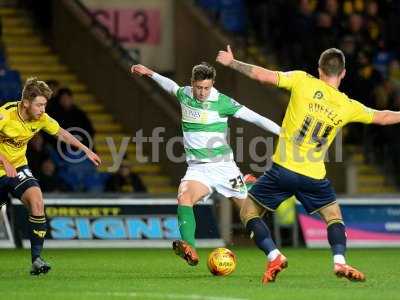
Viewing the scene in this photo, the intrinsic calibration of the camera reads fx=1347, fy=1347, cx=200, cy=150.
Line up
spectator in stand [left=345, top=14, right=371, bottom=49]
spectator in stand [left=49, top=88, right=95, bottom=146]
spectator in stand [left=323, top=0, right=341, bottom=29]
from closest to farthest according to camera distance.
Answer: spectator in stand [left=49, top=88, right=95, bottom=146] → spectator in stand [left=345, top=14, right=371, bottom=49] → spectator in stand [left=323, top=0, right=341, bottom=29]

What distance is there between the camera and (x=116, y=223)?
20109 millimetres

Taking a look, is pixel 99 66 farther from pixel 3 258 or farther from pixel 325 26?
pixel 3 258

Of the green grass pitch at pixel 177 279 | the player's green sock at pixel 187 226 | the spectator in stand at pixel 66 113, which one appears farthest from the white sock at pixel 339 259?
the spectator in stand at pixel 66 113

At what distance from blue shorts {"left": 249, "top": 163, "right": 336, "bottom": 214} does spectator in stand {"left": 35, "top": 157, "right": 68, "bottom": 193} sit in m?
8.57

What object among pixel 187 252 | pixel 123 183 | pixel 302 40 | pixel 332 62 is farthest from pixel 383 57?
pixel 332 62

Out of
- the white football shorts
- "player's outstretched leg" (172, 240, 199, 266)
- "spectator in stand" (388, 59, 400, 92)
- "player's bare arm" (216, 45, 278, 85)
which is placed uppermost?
"player's bare arm" (216, 45, 278, 85)

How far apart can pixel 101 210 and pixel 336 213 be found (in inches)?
307

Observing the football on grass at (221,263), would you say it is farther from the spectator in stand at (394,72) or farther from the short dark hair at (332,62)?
the spectator in stand at (394,72)

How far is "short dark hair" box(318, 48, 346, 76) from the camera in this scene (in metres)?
12.4

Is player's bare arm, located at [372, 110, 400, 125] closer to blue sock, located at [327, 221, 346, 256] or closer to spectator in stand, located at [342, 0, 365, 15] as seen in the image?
blue sock, located at [327, 221, 346, 256]

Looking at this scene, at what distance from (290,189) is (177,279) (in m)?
1.55

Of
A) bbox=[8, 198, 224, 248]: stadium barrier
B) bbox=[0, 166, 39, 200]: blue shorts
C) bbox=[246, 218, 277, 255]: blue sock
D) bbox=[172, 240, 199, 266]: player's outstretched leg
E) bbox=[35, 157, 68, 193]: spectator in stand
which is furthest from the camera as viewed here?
bbox=[35, 157, 68, 193]: spectator in stand

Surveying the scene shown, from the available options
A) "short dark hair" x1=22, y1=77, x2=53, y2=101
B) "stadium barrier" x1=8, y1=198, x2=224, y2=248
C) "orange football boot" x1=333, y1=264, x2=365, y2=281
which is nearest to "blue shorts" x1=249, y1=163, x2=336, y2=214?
"orange football boot" x1=333, y1=264, x2=365, y2=281

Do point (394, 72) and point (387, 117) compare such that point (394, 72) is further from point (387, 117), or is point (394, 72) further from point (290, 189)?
point (290, 189)
